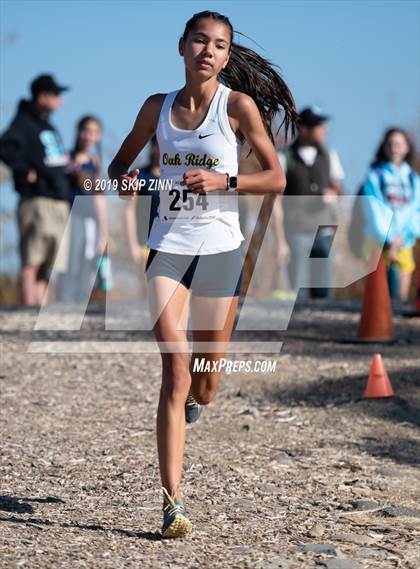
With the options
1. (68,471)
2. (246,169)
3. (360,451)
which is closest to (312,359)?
(360,451)

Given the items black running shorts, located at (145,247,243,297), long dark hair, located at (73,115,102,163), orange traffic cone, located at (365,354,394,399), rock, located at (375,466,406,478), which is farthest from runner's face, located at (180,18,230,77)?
long dark hair, located at (73,115,102,163)

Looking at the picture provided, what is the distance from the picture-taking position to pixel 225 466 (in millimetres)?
6422

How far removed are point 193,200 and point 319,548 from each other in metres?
1.49

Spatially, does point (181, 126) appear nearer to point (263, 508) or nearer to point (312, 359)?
point (263, 508)

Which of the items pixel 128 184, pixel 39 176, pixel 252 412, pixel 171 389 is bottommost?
pixel 252 412

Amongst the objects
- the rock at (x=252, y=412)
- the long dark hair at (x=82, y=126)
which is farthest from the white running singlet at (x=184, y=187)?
the long dark hair at (x=82, y=126)

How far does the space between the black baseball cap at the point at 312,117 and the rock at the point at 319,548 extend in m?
8.60

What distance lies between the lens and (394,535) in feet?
17.3

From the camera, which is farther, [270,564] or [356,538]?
[356,538]

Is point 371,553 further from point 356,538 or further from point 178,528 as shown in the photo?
point 178,528

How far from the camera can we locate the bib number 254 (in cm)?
523

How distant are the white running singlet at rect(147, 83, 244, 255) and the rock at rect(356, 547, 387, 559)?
4.40ft

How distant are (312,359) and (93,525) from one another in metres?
4.98

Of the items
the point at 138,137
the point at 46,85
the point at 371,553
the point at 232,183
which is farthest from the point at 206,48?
the point at 46,85
